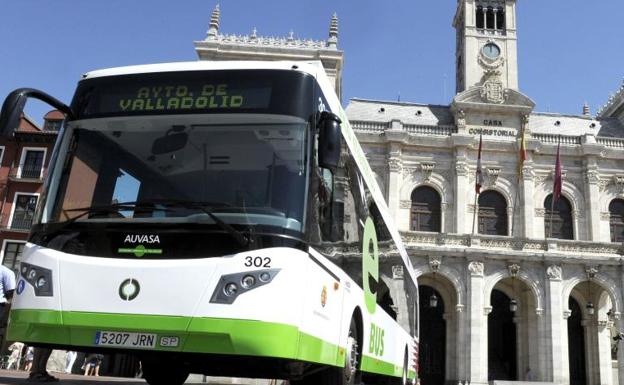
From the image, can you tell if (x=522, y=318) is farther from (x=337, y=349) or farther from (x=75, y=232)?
(x=75, y=232)

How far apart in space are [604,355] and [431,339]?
7.64 metres

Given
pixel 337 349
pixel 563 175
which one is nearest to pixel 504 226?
pixel 563 175

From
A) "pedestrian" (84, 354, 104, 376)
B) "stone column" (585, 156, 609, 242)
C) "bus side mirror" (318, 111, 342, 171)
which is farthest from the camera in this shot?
"stone column" (585, 156, 609, 242)

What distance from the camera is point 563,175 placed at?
29.6m

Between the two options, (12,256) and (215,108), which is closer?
(215,108)

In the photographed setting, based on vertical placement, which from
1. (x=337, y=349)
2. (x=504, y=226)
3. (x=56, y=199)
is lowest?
(x=337, y=349)

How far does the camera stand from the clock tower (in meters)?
32.9

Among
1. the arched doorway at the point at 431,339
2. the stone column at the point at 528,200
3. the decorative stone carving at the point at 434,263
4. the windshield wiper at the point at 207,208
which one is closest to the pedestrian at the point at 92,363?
the windshield wiper at the point at 207,208

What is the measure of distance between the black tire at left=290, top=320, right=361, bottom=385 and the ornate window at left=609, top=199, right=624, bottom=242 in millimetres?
26288

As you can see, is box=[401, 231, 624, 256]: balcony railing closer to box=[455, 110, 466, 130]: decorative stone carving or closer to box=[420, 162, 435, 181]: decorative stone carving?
box=[420, 162, 435, 181]: decorative stone carving

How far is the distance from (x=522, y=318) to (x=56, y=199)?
82.3 ft

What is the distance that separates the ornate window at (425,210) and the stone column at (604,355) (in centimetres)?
862

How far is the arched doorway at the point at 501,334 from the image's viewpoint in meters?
27.6

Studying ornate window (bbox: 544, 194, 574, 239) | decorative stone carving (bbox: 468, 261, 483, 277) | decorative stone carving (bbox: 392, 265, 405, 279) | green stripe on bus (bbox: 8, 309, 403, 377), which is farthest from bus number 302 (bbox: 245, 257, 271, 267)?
ornate window (bbox: 544, 194, 574, 239)
